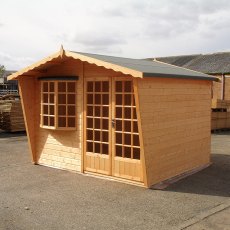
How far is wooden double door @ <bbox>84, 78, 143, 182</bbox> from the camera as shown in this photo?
823 centimetres

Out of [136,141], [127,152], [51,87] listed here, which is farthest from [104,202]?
[51,87]

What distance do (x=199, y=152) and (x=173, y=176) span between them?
1.60m

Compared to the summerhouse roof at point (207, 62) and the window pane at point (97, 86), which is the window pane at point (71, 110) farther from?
the summerhouse roof at point (207, 62)

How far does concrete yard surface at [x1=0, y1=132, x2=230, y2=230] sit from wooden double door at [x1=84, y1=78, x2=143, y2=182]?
0.41 m

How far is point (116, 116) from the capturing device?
8477mm

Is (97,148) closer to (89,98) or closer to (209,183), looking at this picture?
(89,98)

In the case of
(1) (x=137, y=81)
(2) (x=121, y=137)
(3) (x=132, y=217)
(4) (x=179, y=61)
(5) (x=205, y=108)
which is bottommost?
(3) (x=132, y=217)

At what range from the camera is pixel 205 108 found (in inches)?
404

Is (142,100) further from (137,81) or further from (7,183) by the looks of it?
(7,183)

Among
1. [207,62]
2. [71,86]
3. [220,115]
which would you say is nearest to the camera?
[71,86]

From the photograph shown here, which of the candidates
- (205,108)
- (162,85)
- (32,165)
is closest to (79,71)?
(162,85)

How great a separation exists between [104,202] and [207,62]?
25872 millimetres

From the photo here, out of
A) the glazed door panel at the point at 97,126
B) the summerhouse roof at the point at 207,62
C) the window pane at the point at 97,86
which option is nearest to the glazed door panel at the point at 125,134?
the glazed door panel at the point at 97,126

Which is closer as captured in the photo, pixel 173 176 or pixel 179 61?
pixel 173 176
